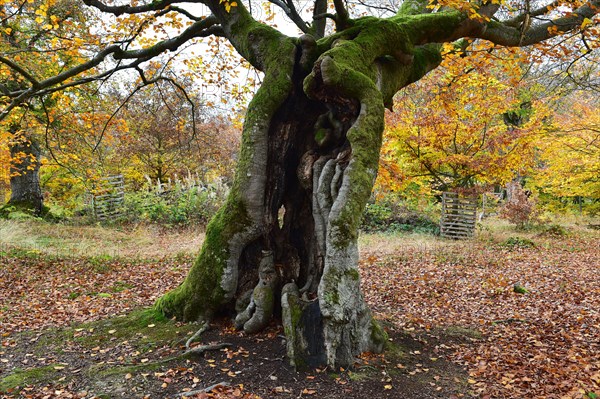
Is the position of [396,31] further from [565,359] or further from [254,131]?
[565,359]

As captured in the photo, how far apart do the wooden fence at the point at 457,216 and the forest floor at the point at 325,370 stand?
4.09 metres

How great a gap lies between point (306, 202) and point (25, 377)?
338cm

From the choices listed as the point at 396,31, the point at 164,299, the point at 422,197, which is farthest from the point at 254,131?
the point at 422,197

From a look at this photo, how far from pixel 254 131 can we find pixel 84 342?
315cm

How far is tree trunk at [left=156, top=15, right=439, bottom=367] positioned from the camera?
4.00 metres

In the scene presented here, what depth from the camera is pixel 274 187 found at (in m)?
5.03

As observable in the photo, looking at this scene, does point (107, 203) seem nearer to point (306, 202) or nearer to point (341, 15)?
point (306, 202)

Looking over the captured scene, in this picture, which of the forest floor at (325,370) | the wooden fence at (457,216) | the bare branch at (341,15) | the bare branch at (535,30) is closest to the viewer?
the forest floor at (325,370)

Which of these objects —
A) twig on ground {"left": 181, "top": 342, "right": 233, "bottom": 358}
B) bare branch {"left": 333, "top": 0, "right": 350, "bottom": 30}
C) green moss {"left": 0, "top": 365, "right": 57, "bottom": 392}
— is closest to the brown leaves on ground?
twig on ground {"left": 181, "top": 342, "right": 233, "bottom": 358}

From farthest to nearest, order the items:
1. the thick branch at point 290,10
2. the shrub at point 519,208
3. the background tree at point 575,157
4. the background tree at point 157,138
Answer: the background tree at point 157,138 → the shrub at point 519,208 → the background tree at point 575,157 → the thick branch at point 290,10

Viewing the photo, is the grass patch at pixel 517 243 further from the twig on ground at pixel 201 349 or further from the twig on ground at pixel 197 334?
the twig on ground at pixel 201 349

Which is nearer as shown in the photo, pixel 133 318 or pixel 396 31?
pixel 396 31

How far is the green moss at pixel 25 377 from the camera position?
3812mm

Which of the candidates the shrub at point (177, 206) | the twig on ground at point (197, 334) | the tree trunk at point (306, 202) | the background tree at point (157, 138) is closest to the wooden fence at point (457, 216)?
the shrub at point (177, 206)
